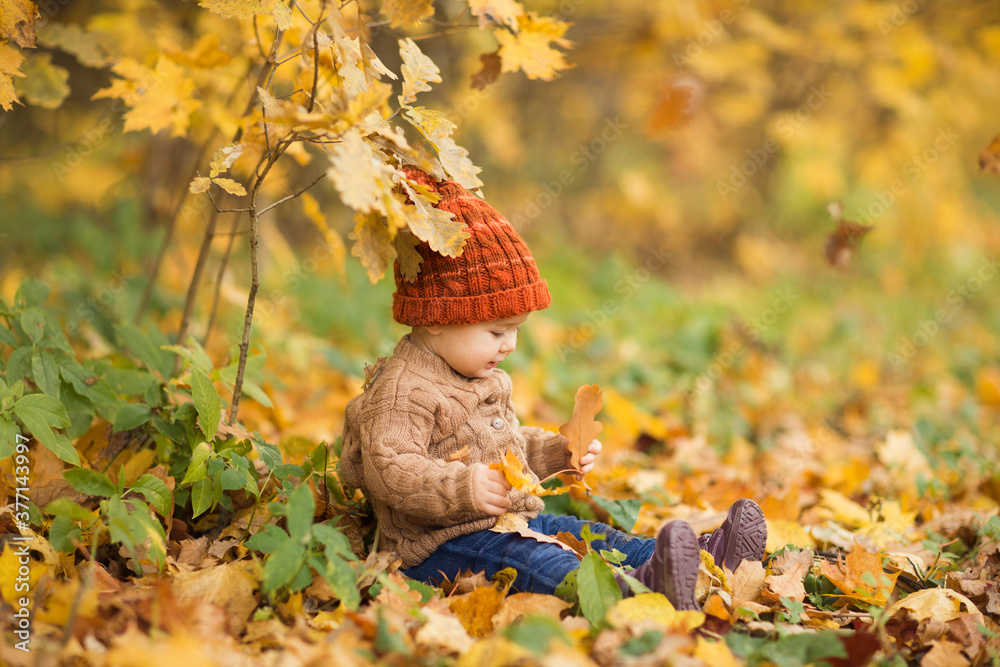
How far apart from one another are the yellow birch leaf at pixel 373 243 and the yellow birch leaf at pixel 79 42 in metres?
1.35

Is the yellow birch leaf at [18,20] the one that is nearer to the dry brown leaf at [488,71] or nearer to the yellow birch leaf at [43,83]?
the yellow birch leaf at [43,83]

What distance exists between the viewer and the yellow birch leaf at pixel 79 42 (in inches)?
93.2

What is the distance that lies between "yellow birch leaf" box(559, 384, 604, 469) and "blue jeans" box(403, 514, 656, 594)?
274 millimetres

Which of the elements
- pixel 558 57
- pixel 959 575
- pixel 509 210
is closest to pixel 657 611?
pixel 959 575

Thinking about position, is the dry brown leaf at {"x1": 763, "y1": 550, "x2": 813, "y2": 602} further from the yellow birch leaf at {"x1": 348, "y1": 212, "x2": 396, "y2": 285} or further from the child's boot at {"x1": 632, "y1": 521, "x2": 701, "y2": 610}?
the yellow birch leaf at {"x1": 348, "y1": 212, "x2": 396, "y2": 285}

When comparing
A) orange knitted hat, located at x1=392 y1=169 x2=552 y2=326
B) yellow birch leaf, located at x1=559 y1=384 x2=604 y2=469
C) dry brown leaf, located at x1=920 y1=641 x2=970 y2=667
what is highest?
orange knitted hat, located at x1=392 y1=169 x2=552 y2=326

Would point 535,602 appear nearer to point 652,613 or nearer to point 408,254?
point 652,613

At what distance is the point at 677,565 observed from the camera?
1.61 metres

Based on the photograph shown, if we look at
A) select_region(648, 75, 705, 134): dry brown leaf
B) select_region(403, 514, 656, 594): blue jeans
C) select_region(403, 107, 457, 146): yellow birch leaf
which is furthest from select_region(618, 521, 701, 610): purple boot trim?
select_region(648, 75, 705, 134): dry brown leaf

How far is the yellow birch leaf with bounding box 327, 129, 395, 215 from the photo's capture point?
4.60ft

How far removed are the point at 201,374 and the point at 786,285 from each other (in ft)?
24.4

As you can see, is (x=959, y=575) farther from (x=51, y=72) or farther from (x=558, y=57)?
(x=51, y=72)

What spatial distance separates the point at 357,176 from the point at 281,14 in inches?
23.7

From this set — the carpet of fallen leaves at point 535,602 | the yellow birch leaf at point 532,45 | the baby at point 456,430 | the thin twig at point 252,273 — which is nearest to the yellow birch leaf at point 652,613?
the carpet of fallen leaves at point 535,602
